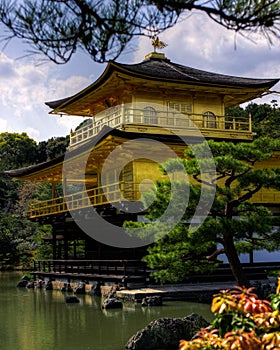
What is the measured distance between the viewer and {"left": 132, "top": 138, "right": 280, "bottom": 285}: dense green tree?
1121 centimetres

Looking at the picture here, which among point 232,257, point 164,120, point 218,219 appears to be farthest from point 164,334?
point 164,120

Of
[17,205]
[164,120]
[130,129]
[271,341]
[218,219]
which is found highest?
[164,120]

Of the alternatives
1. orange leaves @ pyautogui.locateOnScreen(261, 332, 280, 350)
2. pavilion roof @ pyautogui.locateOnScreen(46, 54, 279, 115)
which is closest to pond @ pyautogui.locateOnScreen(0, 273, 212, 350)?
orange leaves @ pyautogui.locateOnScreen(261, 332, 280, 350)

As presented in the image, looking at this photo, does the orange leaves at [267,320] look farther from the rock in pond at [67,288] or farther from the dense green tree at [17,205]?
the dense green tree at [17,205]

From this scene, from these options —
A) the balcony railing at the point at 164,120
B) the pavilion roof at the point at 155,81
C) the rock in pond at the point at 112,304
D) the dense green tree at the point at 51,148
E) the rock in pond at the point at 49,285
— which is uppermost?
the dense green tree at the point at 51,148

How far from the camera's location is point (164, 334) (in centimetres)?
812

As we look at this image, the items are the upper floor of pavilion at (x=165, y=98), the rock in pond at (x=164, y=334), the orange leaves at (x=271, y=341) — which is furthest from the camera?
the upper floor of pavilion at (x=165, y=98)

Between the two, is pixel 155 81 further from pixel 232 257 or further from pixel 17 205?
pixel 17 205

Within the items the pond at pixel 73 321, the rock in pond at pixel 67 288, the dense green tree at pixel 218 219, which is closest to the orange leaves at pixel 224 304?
the pond at pixel 73 321

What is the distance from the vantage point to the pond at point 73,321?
8.75 meters

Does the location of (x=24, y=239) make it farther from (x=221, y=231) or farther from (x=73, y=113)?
(x=221, y=231)

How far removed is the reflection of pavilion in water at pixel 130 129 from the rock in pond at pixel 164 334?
262 inches

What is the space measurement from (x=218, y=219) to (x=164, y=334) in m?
3.88

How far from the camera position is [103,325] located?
A: 34.2 feet
